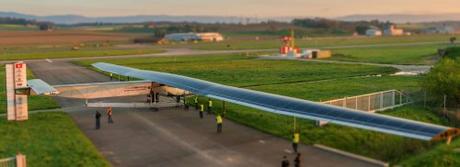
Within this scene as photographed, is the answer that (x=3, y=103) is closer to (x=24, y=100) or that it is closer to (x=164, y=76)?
(x=24, y=100)

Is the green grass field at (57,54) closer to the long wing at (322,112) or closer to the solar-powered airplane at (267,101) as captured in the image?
the solar-powered airplane at (267,101)

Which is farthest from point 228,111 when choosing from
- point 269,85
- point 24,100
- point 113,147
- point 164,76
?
point 269,85

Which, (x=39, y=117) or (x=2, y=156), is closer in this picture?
(x=2, y=156)

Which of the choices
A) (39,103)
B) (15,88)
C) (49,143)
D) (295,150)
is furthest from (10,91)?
(295,150)

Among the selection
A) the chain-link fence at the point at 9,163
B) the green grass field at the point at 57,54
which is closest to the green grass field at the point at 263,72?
the green grass field at the point at 57,54

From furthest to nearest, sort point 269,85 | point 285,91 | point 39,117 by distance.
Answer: point 269,85 → point 285,91 → point 39,117

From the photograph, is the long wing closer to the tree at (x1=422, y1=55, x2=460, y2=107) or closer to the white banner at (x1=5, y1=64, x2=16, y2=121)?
the white banner at (x1=5, y1=64, x2=16, y2=121)

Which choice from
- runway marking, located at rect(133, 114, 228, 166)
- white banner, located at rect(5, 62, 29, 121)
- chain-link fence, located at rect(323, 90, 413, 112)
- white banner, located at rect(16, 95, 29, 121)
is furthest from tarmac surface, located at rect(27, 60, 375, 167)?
chain-link fence, located at rect(323, 90, 413, 112)
